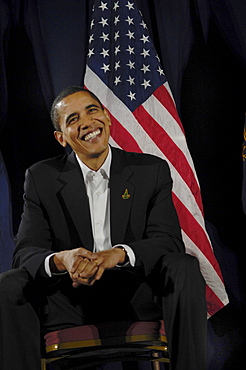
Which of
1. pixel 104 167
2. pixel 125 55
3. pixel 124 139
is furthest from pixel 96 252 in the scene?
pixel 125 55

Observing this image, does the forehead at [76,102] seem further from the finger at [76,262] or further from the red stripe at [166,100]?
the finger at [76,262]

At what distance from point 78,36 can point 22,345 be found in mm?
1649

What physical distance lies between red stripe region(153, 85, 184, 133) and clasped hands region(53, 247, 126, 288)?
1001 mm

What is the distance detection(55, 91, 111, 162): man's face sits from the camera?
6.57 ft

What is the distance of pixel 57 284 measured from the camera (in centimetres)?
177

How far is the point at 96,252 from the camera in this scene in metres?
1.58

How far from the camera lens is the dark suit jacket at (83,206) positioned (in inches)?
72.3

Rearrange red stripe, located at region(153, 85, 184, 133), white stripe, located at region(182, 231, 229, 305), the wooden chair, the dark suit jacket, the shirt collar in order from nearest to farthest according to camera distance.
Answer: the wooden chair → the dark suit jacket → the shirt collar → white stripe, located at region(182, 231, 229, 305) → red stripe, located at region(153, 85, 184, 133)

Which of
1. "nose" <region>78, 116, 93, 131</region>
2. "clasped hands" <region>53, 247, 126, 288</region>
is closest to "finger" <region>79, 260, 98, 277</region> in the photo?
"clasped hands" <region>53, 247, 126, 288</region>

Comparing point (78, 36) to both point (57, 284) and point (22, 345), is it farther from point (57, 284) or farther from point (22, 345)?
point (22, 345)

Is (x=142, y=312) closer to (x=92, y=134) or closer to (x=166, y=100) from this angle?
(x=92, y=134)

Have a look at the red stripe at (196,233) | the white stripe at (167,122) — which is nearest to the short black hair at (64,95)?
the white stripe at (167,122)

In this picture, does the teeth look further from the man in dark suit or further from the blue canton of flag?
the blue canton of flag

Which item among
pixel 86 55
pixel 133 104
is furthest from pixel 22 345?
pixel 86 55
